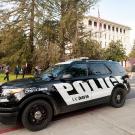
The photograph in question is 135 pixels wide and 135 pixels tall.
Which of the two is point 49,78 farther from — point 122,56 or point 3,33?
point 122,56

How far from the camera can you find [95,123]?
661 centimetres

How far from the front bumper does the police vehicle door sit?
1287 millimetres

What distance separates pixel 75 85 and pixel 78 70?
548 millimetres

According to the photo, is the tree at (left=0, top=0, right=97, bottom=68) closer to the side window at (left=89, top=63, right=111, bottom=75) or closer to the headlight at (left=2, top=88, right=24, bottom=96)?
A: the side window at (left=89, top=63, right=111, bottom=75)

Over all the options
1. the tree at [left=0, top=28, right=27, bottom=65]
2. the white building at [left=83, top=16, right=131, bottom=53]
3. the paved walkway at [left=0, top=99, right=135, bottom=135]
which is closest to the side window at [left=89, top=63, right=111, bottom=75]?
the paved walkway at [left=0, top=99, right=135, bottom=135]

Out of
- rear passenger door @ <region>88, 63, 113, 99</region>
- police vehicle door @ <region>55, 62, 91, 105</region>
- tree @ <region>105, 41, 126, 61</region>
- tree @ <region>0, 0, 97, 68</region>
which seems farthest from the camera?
tree @ <region>105, 41, 126, 61</region>

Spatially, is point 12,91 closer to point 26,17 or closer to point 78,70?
point 78,70

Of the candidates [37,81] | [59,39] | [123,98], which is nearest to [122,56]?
[59,39]

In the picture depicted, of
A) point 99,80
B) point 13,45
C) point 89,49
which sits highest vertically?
point 13,45

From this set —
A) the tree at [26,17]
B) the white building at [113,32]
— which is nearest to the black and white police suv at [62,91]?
the tree at [26,17]

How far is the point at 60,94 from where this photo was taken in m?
6.61

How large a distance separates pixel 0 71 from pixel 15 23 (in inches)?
271

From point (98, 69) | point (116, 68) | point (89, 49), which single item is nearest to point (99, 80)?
point (98, 69)

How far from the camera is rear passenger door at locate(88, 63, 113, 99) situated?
24.8 ft
